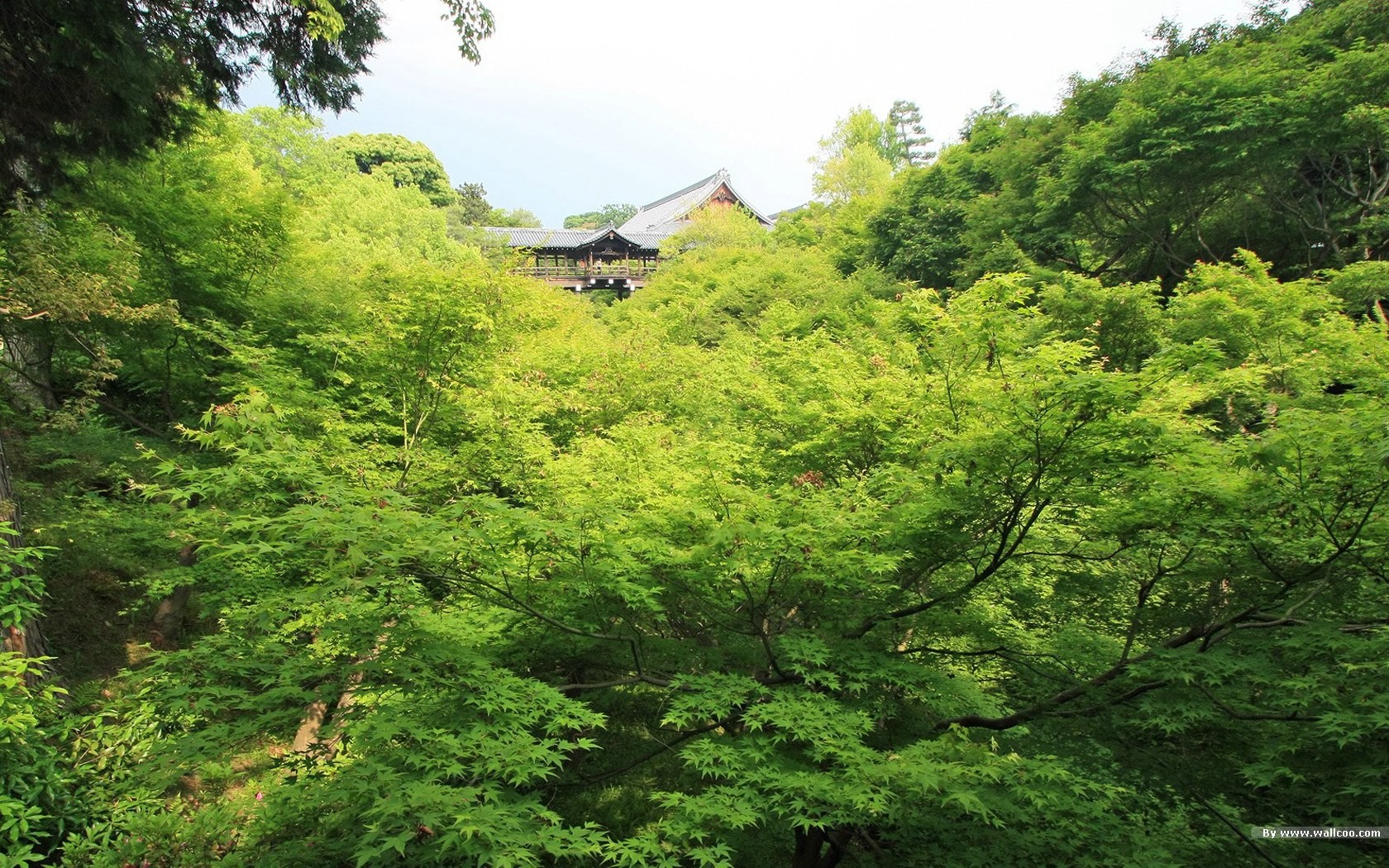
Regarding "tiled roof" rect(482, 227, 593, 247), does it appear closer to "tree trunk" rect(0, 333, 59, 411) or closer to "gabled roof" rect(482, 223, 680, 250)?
"gabled roof" rect(482, 223, 680, 250)

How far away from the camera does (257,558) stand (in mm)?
4086

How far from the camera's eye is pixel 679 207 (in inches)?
1837

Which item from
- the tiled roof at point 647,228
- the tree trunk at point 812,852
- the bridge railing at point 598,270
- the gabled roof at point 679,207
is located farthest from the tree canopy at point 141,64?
the gabled roof at point 679,207

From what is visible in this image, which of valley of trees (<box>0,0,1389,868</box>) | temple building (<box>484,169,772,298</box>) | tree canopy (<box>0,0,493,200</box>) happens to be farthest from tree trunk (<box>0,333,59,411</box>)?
temple building (<box>484,169,772,298</box>)

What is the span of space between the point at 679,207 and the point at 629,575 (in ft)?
149

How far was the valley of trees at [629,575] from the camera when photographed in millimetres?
3602

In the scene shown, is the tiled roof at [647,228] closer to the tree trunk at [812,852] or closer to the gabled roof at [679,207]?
the gabled roof at [679,207]

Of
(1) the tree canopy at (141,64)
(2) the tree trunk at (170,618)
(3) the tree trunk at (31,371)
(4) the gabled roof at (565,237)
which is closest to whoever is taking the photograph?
(1) the tree canopy at (141,64)

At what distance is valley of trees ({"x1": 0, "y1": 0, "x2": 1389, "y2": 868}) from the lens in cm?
360

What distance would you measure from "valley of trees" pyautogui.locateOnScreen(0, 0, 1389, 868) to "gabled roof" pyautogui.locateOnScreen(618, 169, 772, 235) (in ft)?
116

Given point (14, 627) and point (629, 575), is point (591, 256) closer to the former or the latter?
point (14, 627)

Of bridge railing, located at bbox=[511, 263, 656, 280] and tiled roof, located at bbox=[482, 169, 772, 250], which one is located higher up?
tiled roof, located at bbox=[482, 169, 772, 250]

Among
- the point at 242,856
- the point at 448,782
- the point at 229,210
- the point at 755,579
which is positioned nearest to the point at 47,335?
the point at 229,210

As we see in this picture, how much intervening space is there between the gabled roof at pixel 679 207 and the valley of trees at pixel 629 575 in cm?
3522
